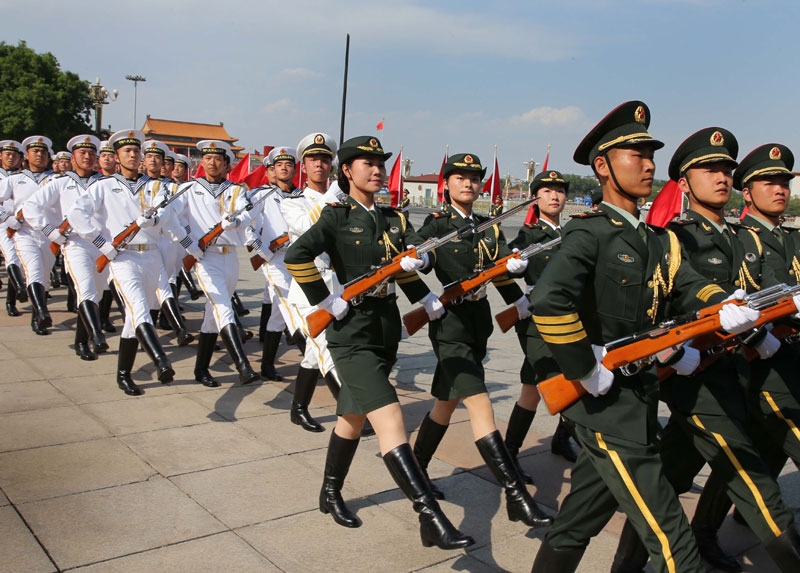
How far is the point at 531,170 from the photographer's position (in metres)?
21.5

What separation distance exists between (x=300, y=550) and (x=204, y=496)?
2.89 feet

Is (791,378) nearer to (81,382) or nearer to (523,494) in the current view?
(523,494)

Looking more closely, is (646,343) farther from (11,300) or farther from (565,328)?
(11,300)

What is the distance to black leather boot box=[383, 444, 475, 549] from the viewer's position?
3316mm

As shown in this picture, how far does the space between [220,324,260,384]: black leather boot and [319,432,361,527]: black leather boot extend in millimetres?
2089

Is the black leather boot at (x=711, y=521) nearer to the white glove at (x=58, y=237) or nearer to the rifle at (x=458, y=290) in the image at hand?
the rifle at (x=458, y=290)

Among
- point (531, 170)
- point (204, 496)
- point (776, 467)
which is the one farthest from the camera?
point (531, 170)

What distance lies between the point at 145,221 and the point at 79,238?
160 cm

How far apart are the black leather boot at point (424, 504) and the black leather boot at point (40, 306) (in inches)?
264

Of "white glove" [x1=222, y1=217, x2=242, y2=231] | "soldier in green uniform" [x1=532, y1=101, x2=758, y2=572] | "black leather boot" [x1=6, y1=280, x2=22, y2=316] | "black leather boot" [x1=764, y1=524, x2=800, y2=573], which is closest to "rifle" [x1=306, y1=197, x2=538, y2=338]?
"soldier in green uniform" [x1=532, y1=101, x2=758, y2=572]

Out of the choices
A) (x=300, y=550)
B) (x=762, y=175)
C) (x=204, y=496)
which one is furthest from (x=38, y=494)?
(x=762, y=175)

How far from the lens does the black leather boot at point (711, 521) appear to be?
12.5ft

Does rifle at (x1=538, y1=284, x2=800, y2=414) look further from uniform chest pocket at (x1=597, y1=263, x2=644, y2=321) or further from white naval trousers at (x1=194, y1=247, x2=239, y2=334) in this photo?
white naval trousers at (x1=194, y1=247, x2=239, y2=334)

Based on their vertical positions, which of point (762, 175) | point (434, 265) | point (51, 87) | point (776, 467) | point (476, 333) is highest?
point (51, 87)
